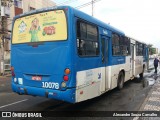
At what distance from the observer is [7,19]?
2516cm

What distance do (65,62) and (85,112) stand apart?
209cm

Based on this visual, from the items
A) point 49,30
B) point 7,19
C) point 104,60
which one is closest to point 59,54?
point 49,30

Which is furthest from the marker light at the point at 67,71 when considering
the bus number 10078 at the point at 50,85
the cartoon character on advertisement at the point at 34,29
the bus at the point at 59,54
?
the cartoon character on advertisement at the point at 34,29

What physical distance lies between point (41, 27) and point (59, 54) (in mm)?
1108

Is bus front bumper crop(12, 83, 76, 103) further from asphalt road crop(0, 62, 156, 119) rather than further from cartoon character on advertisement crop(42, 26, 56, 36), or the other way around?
cartoon character on advertisement crop(42, 26, 56, 36)

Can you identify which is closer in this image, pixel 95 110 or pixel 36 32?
pixel 36 32

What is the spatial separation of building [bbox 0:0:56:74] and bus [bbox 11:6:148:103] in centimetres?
1541

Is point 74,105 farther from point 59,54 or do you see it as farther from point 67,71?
point 59,54

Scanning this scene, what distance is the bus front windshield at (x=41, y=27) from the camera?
627cm

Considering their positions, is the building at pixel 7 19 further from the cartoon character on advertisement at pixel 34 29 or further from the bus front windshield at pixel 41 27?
the cartoon character on advertisement at pixel 34 29

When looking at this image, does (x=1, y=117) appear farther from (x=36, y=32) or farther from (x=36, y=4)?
(x=36, y=4)

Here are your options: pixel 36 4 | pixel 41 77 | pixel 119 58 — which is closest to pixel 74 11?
pixel 41 77

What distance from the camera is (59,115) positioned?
22.3 ft

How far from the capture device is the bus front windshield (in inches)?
247
